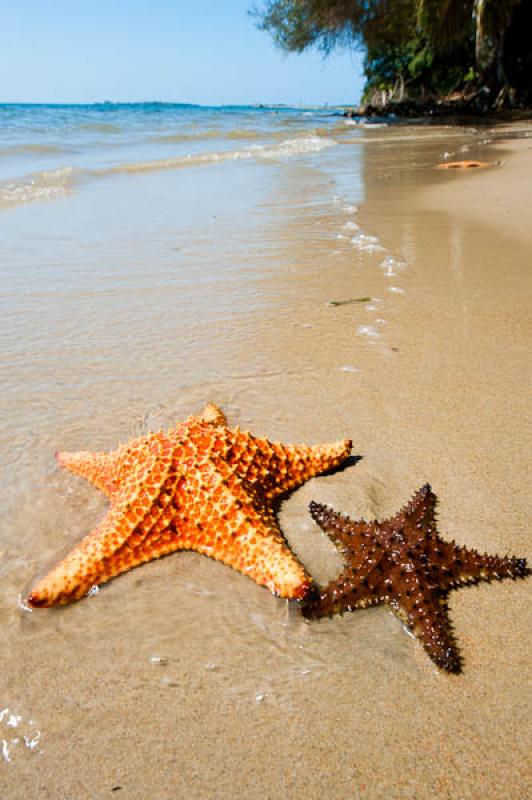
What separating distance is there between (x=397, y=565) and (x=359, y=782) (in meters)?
0.70

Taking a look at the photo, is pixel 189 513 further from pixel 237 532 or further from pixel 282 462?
pixel 282 462

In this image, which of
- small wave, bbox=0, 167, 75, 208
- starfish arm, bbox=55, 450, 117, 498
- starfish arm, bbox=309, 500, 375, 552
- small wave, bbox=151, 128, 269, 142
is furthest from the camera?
small wave, bbox=151, 128, 269, 142

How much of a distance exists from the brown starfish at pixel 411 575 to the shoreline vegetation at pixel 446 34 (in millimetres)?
31207

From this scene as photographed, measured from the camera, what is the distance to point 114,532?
2518 millimetres

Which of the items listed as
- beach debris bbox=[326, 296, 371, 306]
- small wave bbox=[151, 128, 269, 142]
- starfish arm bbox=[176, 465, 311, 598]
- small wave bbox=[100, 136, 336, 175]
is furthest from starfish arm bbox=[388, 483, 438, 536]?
small wave bbox=[151, 128, 269, 142]

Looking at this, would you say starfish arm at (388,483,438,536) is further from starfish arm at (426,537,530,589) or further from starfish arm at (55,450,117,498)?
starfish arm at (55,450,117,498)

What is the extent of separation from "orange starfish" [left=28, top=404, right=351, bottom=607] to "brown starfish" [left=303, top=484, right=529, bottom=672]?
0.54 ft

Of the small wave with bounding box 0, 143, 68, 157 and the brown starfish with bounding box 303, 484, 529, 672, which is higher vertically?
the small wave with bounding box 0, 143, 68, 157

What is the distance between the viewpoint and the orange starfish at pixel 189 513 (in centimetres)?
239

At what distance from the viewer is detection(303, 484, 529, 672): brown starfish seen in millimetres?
2123

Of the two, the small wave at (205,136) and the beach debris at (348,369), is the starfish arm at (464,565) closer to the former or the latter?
the beach debris at (348,369)

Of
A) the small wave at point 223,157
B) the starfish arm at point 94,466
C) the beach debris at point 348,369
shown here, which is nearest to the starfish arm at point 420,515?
the starfish arm at point 94,466

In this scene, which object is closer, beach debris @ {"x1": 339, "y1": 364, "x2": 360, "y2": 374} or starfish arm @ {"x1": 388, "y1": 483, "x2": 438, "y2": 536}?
starfish arm @ {"x1": 388, "y1": 483, "x2": 438, "y2": 536}

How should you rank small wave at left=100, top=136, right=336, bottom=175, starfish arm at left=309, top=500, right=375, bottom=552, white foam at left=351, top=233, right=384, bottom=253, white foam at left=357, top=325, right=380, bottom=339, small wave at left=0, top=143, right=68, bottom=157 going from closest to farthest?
starfish arm at left=309, top=500, right=375, bottom=552 → white foam at left=357, top=325, right=380, bottom=339 → white foam at left=351, top=233, right=384, bottom=253 → small wave at left=100, top=136, right=336, bottom=175 → small wave at left=0, top=143, right=68, bottom=157
